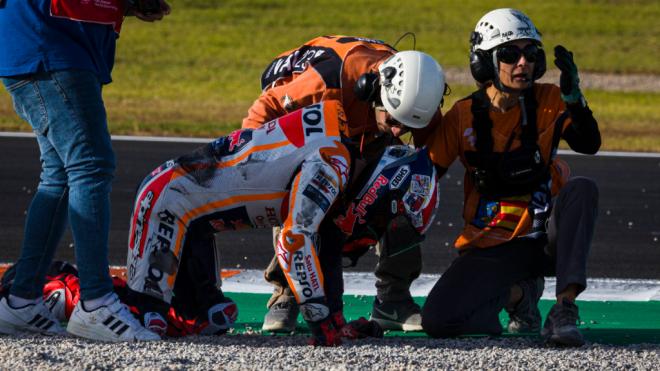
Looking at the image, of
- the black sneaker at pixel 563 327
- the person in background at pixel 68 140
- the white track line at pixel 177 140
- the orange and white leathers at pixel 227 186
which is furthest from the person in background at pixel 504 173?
the white track line at pixel 177 140

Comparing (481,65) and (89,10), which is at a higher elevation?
(89,10)

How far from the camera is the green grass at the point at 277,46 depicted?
17.5 m

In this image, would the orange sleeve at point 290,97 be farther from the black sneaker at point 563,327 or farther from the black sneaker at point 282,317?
the black sneaker at point 563,327

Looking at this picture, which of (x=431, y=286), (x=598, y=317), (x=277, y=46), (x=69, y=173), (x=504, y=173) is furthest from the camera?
(x=277, y=46)

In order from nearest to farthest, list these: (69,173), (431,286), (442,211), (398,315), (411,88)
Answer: (69,173)
(411,88)
(398,315)
(431,286)
(442,211)

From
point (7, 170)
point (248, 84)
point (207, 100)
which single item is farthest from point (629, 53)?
point (7, 170)

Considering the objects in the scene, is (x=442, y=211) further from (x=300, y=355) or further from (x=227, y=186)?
(x=300, y=355)

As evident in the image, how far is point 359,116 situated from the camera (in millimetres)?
6664

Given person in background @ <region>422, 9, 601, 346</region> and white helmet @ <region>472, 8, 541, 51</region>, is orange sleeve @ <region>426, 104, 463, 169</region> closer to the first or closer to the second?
person in background @ <region>422, 9, 601, 346</region>

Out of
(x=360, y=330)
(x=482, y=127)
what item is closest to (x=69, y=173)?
(x=360, y=330)

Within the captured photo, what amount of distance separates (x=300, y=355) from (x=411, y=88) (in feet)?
4.73

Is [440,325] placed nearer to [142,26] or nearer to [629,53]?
[629,53]

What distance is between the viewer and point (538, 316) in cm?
679

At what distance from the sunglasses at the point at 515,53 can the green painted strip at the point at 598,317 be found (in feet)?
4.78
